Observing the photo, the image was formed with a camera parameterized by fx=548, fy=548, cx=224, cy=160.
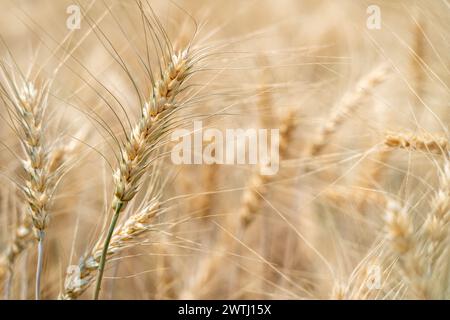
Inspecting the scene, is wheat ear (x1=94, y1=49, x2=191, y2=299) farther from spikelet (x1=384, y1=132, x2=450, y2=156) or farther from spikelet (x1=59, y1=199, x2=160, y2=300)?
spikelet (x1=384, y1=132, x2=450, y2=156)

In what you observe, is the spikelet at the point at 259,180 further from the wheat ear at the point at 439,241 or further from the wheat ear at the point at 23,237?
the wheat ear at the point at 439,241

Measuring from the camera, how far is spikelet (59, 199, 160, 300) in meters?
1.04

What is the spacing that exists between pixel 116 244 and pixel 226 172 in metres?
0.70

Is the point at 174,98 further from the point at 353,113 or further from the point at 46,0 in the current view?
the point at 46,0

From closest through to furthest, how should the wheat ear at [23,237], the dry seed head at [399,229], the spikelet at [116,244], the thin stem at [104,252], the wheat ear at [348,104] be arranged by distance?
the dry seed head at [399,229]
the thin stem at [104,252]
the spikelet at [116,244]
the wheat ear at [23,237]
the wheat ear at [348,104]

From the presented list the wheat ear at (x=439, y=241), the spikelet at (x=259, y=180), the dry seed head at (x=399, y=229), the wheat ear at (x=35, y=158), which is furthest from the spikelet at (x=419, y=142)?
the wheat ear at (x=35, y=158)

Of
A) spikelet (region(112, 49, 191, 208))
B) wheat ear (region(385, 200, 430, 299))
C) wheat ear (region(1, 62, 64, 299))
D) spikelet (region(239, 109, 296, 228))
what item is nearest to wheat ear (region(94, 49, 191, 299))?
spikelet (region(112, 49, 191, 208))

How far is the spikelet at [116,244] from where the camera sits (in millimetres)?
1041

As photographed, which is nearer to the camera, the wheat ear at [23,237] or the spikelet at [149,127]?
the spikelet at [149,127]

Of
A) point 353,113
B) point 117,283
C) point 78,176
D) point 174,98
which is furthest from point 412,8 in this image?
point 117,283

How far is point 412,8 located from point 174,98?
0.75 meters

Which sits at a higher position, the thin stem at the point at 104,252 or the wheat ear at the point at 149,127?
the wheat ear at the point at 149,127

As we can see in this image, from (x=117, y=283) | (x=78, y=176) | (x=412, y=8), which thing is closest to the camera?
(x=412, y=8)

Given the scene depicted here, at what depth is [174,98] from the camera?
3.24 ft
